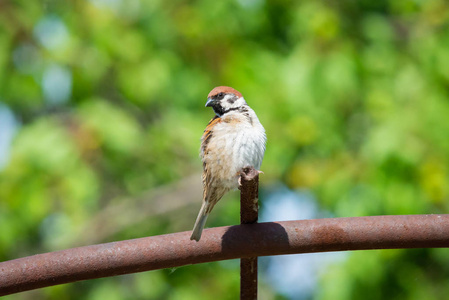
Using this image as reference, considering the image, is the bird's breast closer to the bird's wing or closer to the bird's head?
the bird's wing

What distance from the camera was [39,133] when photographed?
13.7ft

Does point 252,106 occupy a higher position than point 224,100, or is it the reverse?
point 252,106

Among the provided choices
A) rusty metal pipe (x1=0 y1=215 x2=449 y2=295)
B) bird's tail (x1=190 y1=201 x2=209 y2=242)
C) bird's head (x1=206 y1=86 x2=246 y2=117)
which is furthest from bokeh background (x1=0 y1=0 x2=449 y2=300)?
rusty metal pipe (x1=0 y1=215 x2=449 y2=295)

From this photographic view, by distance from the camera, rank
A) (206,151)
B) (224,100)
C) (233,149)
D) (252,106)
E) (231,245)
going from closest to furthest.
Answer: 1. (231,245)
2. (233,149)
3. (206,151)
4. (224,100)
5. (252,106)

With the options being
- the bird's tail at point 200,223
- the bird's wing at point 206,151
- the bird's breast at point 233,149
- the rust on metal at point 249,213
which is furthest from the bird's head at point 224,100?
the rust on metal at point 249,213

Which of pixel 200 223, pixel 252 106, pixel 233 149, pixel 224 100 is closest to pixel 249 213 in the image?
pixel 200 223

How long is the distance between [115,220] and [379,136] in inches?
95.4

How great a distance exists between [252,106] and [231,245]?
2.48 meters

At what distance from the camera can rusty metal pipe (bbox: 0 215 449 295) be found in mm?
1594

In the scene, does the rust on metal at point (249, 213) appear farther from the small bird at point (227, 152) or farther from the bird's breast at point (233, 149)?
the bird's breast at point (233, 149)

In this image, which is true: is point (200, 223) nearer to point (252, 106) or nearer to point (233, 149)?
point (233, 149)

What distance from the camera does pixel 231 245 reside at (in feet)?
5.44

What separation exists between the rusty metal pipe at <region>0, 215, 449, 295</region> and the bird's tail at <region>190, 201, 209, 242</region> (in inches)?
0.6

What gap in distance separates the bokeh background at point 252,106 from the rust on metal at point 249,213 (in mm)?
2126
